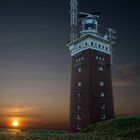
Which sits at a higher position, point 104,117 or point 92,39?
point 92,39

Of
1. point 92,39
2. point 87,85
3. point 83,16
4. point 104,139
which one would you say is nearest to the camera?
point 104,139

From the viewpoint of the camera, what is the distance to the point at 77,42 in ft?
A: 192

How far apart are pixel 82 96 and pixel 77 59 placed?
9.36m

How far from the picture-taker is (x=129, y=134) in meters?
28.7

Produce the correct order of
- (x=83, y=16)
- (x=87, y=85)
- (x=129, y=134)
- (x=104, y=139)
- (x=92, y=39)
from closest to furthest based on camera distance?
(x=104, y=139), (x=129, y=134), (x=87, y=85), (x=92, y=39), (x=83, y=16)

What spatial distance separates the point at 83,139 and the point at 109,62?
1437 inches

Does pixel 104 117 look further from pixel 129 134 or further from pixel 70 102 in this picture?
pixel 129 134

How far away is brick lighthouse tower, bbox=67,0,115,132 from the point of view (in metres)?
51.2

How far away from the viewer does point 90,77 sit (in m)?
51.5

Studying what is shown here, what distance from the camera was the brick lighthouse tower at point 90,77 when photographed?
168 ft

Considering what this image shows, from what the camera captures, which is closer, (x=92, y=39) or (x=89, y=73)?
(x=89, y=73)

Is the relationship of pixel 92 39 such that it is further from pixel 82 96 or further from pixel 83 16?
pixel 82 96

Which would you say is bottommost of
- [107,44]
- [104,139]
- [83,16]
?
[104,139]

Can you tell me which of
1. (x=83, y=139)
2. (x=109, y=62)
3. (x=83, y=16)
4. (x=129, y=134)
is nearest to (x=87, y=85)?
(x=109, y=62)
